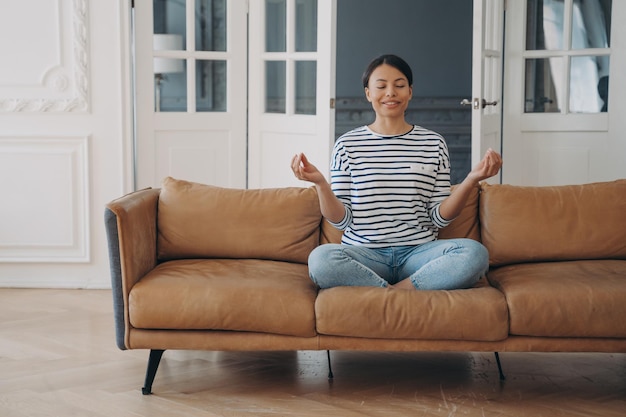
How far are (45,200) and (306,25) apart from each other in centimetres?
171

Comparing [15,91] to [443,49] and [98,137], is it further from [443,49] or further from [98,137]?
[443,49]

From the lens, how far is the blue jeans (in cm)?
306

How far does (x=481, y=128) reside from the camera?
493cm

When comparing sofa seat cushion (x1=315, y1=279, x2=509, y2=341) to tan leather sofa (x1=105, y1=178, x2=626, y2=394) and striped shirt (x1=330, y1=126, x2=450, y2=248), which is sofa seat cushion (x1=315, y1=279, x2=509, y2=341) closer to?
tan leather sofa (x1=105, y1=178, x2=626, y2=394)

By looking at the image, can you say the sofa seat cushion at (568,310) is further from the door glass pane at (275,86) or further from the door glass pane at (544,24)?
the door glass pane at (544,24)

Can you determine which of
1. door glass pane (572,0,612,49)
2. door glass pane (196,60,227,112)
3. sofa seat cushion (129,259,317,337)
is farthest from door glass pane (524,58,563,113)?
sofa seat cushion (129,259,317,337)

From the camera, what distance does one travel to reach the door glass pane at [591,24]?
528cm

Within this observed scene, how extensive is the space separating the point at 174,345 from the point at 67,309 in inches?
65.9

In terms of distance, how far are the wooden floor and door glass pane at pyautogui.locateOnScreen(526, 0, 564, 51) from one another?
2325 mm

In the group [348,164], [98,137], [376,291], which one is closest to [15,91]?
[98,137]

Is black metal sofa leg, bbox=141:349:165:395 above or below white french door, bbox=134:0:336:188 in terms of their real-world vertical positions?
below

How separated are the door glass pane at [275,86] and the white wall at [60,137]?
0.78 meters

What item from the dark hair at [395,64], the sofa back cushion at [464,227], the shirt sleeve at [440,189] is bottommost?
the sofa back cushion at [464,227]

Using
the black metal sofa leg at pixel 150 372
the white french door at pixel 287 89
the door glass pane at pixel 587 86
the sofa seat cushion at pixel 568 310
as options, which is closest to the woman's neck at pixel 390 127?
the sofa seat cushion at pixel 568 310
